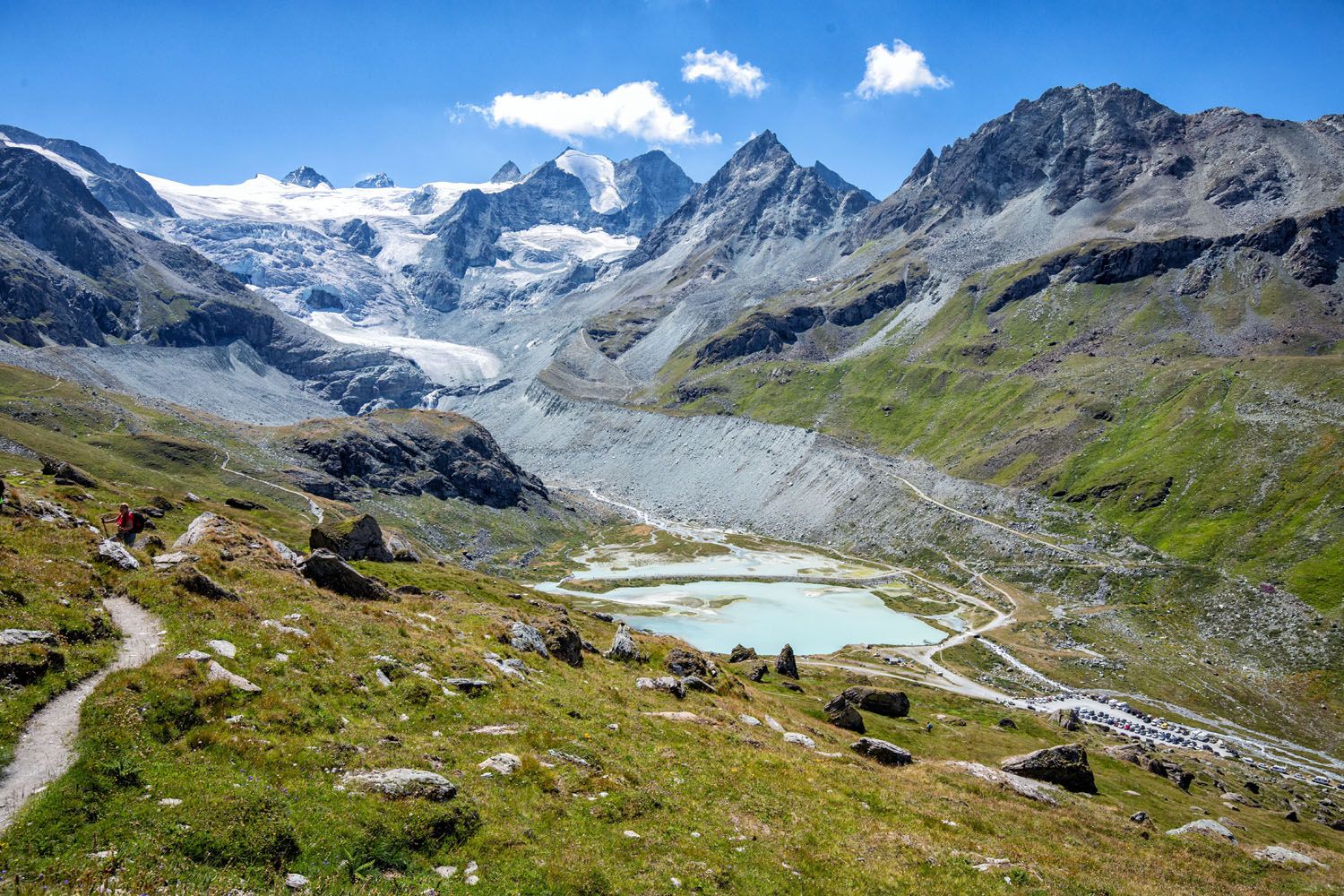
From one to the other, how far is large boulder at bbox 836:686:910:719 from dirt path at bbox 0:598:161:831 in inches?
2324

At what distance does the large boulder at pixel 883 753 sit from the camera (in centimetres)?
3850

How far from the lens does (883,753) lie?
3872cm

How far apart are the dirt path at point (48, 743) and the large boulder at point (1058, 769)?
45.0 m

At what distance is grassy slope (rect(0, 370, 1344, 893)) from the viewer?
13719 millimetres

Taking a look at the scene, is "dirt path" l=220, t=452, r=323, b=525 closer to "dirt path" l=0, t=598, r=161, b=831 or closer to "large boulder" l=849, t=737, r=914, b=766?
"large boulder" l=849, t=737, r=914, b=766

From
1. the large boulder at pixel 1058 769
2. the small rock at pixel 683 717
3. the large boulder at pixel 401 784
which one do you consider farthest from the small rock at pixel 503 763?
the large boulder at pixel 1058 769

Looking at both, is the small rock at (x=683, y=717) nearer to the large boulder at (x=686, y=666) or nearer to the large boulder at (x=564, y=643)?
the large boulder at (x=564, y=643)

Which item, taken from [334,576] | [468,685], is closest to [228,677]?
[468,685]

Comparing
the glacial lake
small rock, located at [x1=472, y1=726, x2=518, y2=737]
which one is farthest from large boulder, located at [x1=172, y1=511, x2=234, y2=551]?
the glacial lake

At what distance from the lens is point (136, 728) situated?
15.8 metres

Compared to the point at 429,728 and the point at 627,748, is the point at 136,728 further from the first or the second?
the point at 627,748

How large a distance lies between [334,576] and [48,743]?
22.8 m

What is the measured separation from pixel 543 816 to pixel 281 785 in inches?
262

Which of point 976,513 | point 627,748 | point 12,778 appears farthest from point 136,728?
point 976,513
